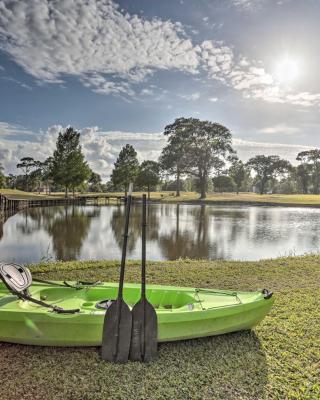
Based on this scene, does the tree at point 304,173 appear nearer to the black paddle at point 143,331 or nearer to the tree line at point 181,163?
the tree line at point 181,163

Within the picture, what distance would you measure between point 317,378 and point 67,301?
3575 millimetres

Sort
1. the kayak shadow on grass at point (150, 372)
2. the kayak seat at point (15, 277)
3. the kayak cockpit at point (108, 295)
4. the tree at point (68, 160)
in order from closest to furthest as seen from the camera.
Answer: the kayak shadow on grass at point (150, 372), the kayak seat at point (15, 277), the kayak cockpit at point (108, 295), the tree at point (68, 160)

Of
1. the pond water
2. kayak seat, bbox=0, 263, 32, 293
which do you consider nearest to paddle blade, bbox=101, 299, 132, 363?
kayak seat, bbox=0, 263, 32, 293

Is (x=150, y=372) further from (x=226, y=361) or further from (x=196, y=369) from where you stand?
(x=226, y=361)

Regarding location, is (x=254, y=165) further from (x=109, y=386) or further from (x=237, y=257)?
(x=109, y=386)

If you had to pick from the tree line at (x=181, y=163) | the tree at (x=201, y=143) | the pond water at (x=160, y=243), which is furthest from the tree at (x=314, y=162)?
the pond water at (x=160, y=243)

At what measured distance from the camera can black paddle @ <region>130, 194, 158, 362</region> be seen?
438cm

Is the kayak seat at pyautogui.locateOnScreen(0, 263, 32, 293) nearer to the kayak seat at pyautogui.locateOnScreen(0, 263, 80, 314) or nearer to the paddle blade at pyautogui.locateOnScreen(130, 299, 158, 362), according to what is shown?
the kayak seat at pyautogui.locateOnScreen(0, 263, 80, 314)

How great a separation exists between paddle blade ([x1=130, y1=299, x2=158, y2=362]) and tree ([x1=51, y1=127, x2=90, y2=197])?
180 ft

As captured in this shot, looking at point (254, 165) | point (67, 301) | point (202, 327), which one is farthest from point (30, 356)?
point (254, 165)

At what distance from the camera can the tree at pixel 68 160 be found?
56906 mm

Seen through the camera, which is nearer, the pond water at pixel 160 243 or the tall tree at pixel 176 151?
the pond water at pixel 160 243

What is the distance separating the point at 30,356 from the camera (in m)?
4.48

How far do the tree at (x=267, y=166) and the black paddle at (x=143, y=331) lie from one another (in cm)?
8441
